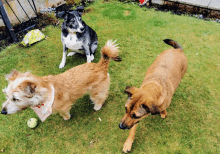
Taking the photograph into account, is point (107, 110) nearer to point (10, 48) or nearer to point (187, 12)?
point (10, 48)

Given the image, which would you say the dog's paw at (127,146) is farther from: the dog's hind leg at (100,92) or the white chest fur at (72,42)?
the white chest fur at (72,42)

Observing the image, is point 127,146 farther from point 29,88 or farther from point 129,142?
point 29,88

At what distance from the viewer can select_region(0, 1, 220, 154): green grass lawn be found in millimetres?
3309

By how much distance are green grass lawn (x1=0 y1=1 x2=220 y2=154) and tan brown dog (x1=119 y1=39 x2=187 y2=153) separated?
517 millimetres

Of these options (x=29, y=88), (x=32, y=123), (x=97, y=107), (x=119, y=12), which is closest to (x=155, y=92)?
(x=97, y=107)

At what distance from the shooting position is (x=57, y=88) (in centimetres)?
277

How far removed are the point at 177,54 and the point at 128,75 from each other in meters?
1.66

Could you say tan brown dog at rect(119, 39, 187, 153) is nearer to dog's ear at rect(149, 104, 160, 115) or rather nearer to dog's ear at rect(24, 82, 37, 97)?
dog's ear at rect(149, 104, 160, 115)

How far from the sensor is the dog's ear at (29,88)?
2.16m

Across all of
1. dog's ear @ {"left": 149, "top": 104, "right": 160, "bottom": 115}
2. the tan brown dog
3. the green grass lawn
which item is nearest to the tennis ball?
the green grass lawn

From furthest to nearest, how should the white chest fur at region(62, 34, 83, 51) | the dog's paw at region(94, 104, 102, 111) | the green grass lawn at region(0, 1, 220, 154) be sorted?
the white chest fur at region(62, 34, 83, 51), the dog's paw at region(94, 104, 102, 111), the green grass lawn at region(0, 1, 220, 154)

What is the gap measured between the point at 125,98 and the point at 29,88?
2575 millimetres

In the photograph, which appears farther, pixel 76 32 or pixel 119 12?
pixel 119 12

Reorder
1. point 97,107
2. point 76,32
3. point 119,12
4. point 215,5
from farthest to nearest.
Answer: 1. point 119,12
2. point 215,5
3. point 76,32
4. point 97,107
